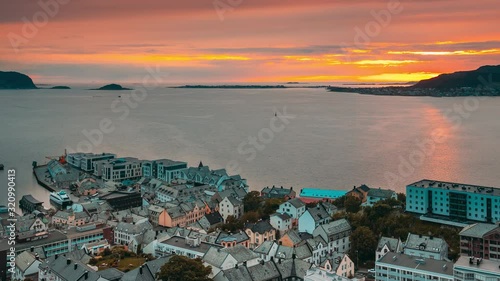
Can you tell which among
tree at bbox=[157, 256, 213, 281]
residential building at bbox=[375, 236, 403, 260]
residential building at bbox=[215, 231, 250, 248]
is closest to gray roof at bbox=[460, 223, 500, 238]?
residential building at bbox=[375, 236, 403, 260]

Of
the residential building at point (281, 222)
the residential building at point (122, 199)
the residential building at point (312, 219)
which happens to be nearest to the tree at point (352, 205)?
the residential building at point (312, 219)

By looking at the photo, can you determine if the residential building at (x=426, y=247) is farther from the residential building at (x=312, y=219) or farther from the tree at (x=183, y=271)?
the tree at (x=183, y=271)

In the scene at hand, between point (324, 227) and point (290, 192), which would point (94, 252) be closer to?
point (324, 227)

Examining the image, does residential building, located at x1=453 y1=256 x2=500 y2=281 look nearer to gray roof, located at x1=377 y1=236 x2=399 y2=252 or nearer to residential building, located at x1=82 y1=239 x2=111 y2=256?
gray roof, located at x1=377 y1=236 x2=399 y2=252

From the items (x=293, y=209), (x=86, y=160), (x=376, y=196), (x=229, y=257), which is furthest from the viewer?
(x=86, y=160)

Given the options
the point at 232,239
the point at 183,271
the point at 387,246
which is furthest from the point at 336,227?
the point at 183,271

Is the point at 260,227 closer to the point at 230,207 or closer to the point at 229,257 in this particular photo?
the point at 229,257

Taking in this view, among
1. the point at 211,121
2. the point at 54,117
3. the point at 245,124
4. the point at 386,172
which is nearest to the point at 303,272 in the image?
the point at 386,172
